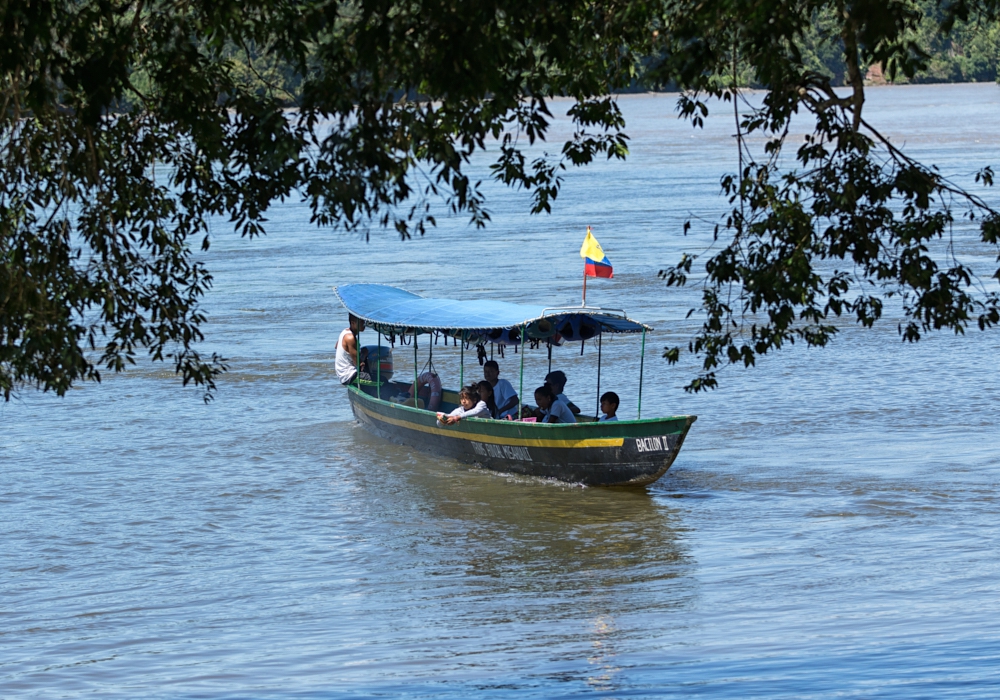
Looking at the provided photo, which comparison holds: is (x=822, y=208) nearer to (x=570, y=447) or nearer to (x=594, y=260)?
(x=594, y=260)

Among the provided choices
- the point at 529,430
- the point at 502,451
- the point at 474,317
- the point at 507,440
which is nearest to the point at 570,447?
the point at 529,430

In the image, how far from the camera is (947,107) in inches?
4023

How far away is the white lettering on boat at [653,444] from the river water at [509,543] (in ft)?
2.07

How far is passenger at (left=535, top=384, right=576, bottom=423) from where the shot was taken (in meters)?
14.5

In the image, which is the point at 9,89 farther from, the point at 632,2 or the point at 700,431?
the point at 700,431

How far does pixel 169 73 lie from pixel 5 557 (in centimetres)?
758

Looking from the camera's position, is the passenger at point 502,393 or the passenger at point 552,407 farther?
the passenger at point 502,393

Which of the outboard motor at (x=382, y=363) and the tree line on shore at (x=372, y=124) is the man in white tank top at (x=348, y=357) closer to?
the outboard motor at (x=382, y=363)

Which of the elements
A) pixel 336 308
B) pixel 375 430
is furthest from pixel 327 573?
pixel 336 308

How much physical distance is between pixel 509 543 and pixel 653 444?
75.8 inches

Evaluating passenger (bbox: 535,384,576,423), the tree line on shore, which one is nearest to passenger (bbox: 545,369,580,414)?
passenger (bbox: 535,384,576,423)

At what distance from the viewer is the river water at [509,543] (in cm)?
943

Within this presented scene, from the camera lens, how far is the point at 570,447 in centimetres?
1434

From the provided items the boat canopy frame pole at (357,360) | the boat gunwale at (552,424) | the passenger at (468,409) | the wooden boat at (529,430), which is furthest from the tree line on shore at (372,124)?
the boat canopy frame pole at (357,360)
